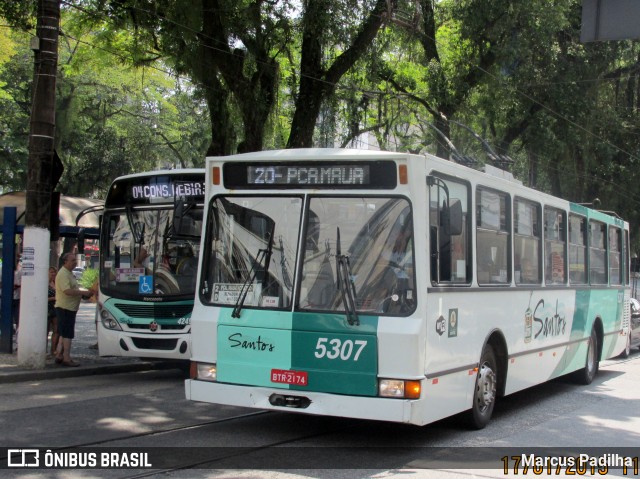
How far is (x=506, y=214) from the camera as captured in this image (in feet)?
31.0

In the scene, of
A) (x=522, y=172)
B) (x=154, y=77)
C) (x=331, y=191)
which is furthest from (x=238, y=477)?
(x=522, y=172)

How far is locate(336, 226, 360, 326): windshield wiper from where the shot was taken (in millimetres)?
7156

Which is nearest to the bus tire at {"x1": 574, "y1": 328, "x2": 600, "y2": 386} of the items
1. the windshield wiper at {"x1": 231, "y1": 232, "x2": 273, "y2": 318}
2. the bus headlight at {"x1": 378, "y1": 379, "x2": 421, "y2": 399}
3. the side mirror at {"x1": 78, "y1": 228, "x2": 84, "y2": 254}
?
the bus headlight at {"x1": 378, "y1": 379, "x2": 421, "y2": 399}

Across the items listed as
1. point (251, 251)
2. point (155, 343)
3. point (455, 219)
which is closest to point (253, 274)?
point (251, 251)

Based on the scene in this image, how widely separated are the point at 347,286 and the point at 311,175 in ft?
3.94

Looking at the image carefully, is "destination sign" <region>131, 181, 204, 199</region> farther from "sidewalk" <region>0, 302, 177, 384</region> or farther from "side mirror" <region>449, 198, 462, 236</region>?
"side mirror" <region>449, 198, 462, 236</region>

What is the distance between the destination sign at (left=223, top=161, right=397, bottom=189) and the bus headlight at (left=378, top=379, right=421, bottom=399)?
6.01ft

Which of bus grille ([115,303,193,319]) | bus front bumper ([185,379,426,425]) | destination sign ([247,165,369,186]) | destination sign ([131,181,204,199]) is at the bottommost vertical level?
bus front bumper ([185,379,426,425])

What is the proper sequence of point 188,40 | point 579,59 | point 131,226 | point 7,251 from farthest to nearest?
point 579,59 < point 188,40 < point 7,251 < point 131,226

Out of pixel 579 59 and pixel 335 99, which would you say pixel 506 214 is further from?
pixel 579 59

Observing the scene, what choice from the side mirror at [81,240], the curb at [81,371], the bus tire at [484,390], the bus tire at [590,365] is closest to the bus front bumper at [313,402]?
the bus tire at [484,390]

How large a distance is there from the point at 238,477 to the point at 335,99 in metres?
13.1

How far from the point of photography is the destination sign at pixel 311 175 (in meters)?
7.39

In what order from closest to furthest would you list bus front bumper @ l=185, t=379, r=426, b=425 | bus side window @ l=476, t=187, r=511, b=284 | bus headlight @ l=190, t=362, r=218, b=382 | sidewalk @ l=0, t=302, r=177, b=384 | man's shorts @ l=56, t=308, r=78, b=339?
bus front bumper @ l=185, t=379, r=426, b=425
bus headlight @ l=190, t=362, r=218, b=382
bus side window @ l=476, t=187, r=511, b=284
sidewalk @ l=0, t=302, r=177, b=384
man's shorts @ l=56, t=308, r=78, b=339
